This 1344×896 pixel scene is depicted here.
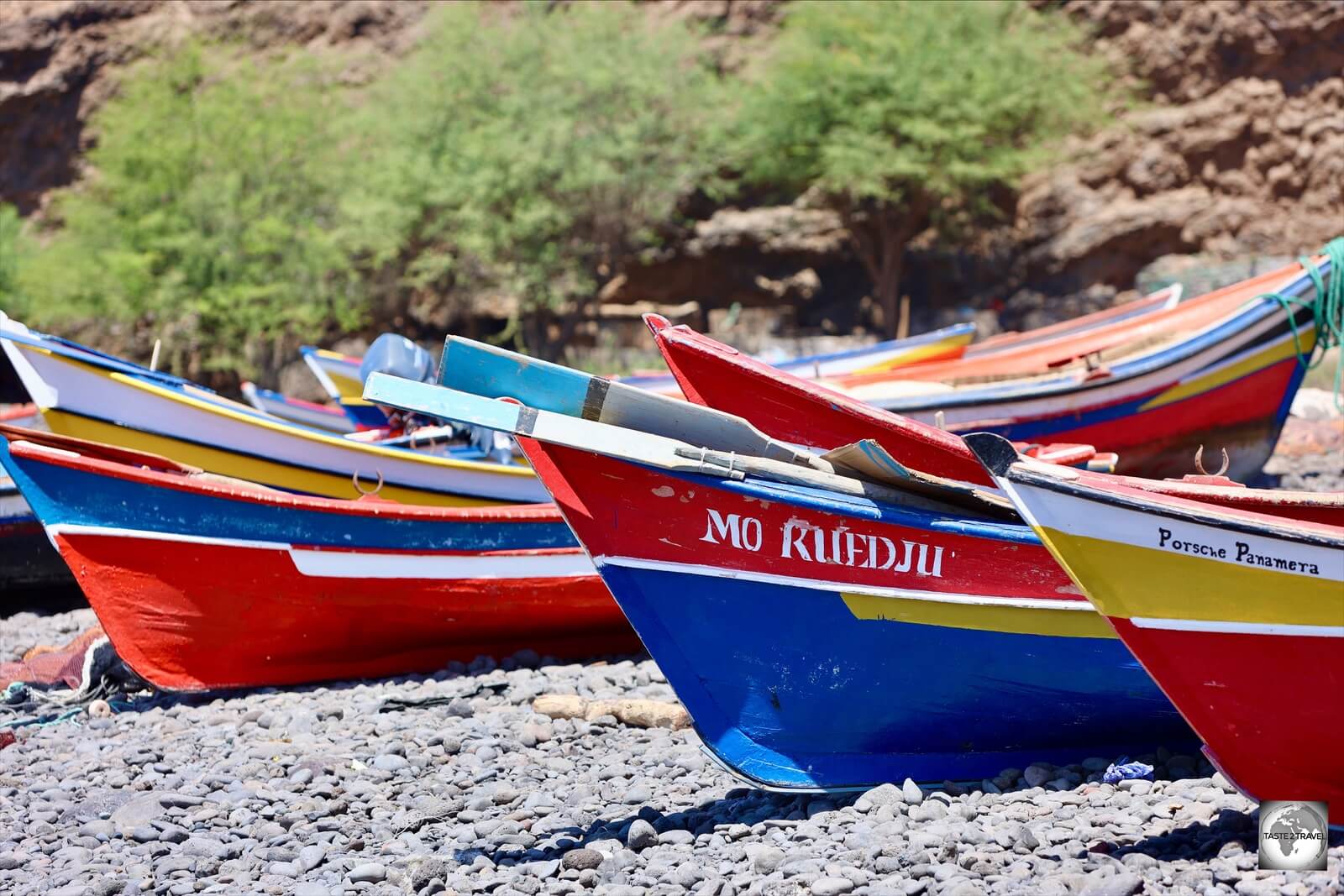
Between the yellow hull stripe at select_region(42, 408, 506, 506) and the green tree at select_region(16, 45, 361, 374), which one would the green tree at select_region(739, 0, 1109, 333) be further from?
the yellow hull stripe at select_region(42, 408, 506, 506)

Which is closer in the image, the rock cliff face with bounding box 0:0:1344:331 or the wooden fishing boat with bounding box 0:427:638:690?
the wooden fishing boat with bounding box 0:427:638:690

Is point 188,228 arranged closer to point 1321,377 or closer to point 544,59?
point 544,59

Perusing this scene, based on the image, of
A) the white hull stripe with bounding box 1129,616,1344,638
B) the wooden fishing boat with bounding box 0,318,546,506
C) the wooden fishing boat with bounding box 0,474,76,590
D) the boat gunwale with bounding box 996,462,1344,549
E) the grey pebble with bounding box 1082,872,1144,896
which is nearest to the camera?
the grey pebble with bounding box 1082,872,1144,896

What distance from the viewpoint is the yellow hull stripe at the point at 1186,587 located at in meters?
3.60

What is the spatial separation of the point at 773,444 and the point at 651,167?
1782 cm

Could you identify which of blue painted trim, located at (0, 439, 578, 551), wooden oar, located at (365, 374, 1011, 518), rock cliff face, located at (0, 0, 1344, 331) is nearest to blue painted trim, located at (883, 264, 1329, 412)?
blue painted trim, located at (0, 439, 578, 551)

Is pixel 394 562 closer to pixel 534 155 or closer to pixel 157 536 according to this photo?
pixel 157 536

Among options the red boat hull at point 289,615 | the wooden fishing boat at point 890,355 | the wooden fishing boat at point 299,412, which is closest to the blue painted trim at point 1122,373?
the wooden fishing boat at point 890,355

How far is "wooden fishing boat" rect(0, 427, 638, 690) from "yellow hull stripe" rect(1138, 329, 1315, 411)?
4834 millimetres

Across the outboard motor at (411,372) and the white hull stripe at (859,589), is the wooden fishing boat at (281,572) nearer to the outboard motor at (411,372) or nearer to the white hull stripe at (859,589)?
the outboard motor at (411,372)

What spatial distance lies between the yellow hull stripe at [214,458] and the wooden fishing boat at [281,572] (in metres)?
1.66

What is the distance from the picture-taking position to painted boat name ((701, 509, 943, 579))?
436 cm

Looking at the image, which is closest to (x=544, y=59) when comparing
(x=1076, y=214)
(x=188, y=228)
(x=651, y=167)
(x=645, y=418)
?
(x=651, y=167)

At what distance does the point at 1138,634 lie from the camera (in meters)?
3.70
